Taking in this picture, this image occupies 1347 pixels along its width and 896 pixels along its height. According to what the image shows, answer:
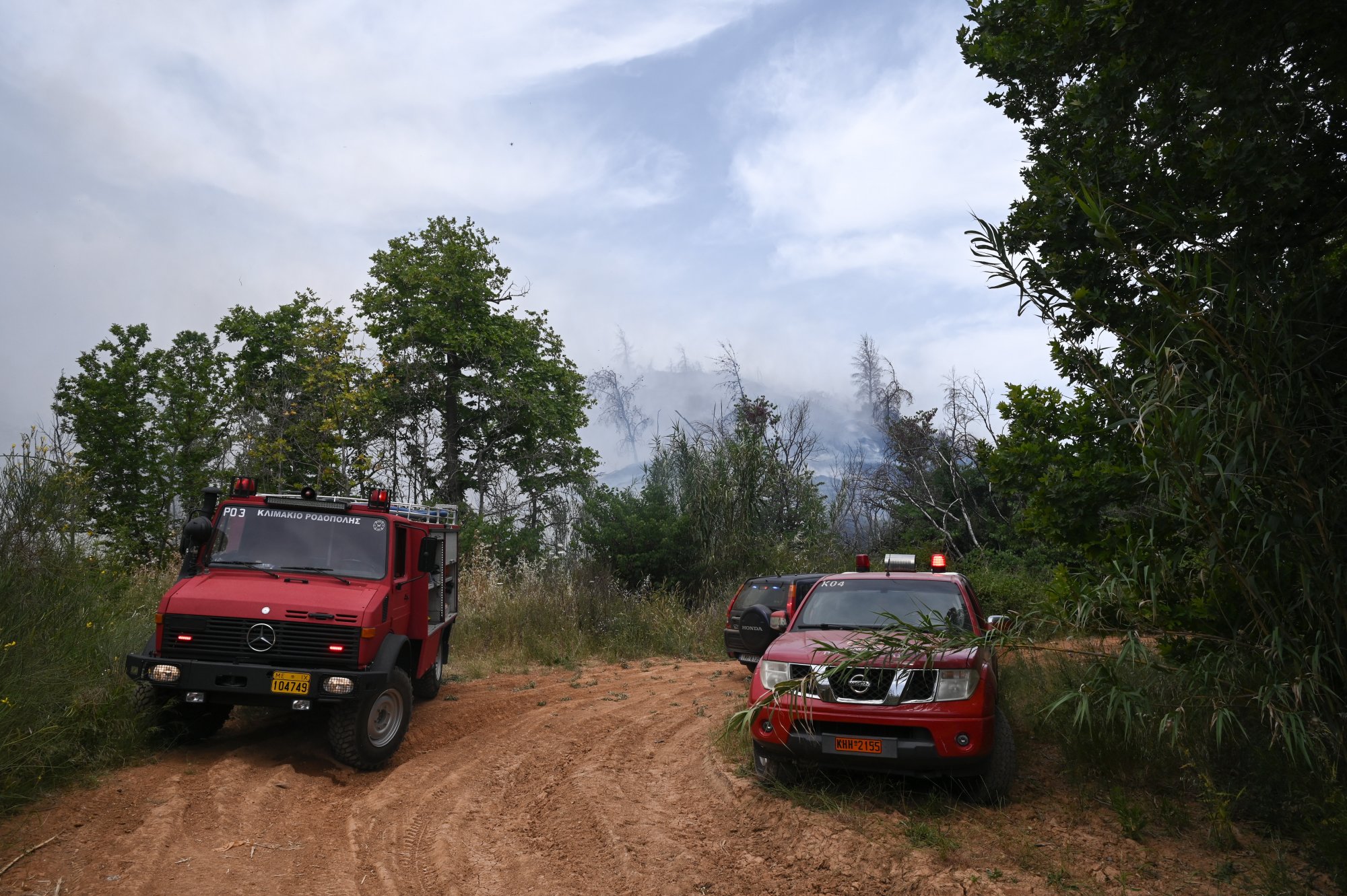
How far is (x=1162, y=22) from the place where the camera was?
14.8 ft

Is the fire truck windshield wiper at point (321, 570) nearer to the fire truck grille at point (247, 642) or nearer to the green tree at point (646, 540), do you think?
the fire truck grille at point (247, 642)

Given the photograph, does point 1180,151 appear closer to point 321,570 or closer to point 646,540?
point 321,570

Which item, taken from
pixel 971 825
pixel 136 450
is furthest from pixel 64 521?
pixel 136 450

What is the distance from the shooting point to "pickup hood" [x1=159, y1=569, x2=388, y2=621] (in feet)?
23.7

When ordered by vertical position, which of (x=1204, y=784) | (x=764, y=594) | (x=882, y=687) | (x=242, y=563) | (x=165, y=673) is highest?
(x=242, y=563)

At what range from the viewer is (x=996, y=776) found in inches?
250

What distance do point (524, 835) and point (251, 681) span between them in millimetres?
2706

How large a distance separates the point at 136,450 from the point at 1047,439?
89.0ft

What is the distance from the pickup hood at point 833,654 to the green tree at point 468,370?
22.6 m

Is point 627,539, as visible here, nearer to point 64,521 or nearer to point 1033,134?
point 64,521

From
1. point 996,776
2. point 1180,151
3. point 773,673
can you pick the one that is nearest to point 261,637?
point 773,673

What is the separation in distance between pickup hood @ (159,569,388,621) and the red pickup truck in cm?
352

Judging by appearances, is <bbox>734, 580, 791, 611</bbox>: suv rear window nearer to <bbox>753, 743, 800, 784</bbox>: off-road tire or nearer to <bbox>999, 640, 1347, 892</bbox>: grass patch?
<bbox>999, 640, 1347, 892</bbox>: grass patch

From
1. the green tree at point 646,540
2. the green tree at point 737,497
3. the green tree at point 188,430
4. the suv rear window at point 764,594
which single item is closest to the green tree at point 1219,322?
the suv rear window at point 764,594
